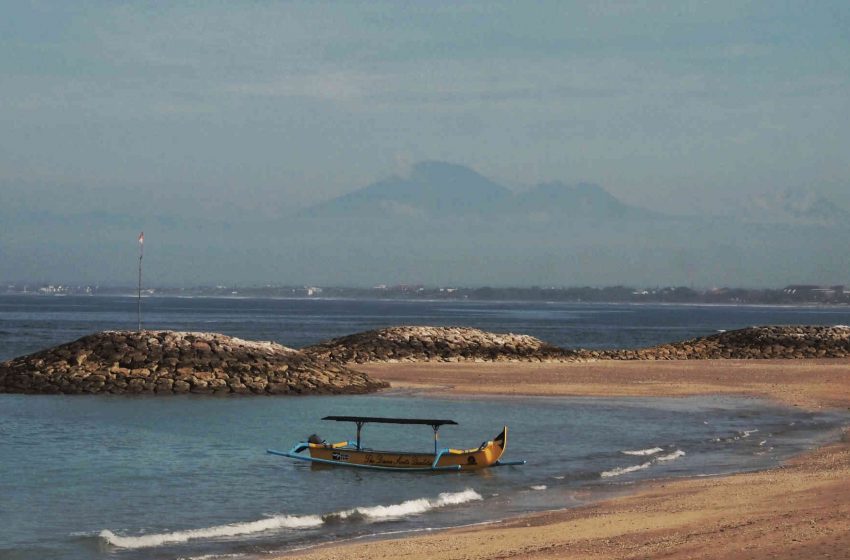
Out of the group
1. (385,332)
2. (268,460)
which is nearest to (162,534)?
(268,460)

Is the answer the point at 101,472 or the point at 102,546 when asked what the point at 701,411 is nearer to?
the point at 101,472

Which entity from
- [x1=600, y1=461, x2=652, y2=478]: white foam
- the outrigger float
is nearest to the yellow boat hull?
the outrigger float

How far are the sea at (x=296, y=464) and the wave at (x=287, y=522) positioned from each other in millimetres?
38

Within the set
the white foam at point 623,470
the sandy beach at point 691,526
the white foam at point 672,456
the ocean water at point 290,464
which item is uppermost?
the sandy beach at point 691,526

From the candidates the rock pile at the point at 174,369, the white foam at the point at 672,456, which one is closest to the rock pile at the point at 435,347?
the rock pile at the point at 174,369

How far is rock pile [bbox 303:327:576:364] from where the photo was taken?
60.6 m

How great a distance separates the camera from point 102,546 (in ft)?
55.9

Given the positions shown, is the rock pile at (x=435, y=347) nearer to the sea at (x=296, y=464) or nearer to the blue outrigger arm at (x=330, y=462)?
the sea at (x=296, y=464)

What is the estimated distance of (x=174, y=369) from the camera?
43.2 m

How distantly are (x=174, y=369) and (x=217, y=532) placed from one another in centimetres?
2591

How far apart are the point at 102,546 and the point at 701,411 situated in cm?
2464

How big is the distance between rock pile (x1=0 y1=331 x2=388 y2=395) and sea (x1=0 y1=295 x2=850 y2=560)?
1.61 metres

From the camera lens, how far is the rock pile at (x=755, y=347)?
67.8 m

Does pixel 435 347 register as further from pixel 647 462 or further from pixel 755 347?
pixel 647 462
